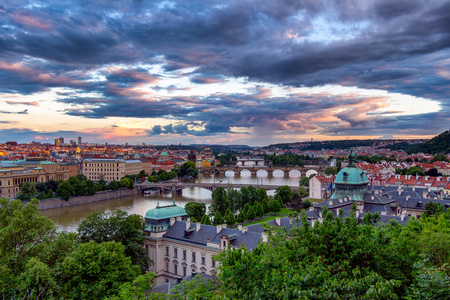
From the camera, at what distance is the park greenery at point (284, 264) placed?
310 inches

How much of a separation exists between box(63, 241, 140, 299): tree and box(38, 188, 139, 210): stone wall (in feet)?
136

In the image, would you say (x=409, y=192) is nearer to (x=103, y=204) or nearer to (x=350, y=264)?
(x=350, y=264)

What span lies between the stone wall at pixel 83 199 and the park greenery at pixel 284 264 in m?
39.3

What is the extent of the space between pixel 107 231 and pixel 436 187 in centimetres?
4563

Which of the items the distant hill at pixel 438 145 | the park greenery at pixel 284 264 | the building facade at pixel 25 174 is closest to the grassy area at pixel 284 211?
the park greenery at pixel 284 264

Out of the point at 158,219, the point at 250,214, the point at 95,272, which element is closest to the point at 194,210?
the point at 250,214

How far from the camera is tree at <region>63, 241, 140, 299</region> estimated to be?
16.1 m

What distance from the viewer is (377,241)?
33.4 ft

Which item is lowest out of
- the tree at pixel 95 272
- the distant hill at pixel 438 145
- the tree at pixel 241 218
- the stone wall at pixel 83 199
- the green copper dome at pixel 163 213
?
the stone wall at pixel 83 199

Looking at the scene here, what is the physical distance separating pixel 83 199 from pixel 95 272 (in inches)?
1908

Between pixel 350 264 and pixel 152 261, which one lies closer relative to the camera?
pixel 350 264

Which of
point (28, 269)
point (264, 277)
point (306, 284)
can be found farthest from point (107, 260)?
point (306, 284)

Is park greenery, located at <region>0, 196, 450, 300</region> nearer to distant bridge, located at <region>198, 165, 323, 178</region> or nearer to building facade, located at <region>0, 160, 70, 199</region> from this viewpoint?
building facade, located at <region>0, 160, 70, 199</region>

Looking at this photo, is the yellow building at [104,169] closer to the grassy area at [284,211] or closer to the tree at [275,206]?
the grassy area at [284,211]
